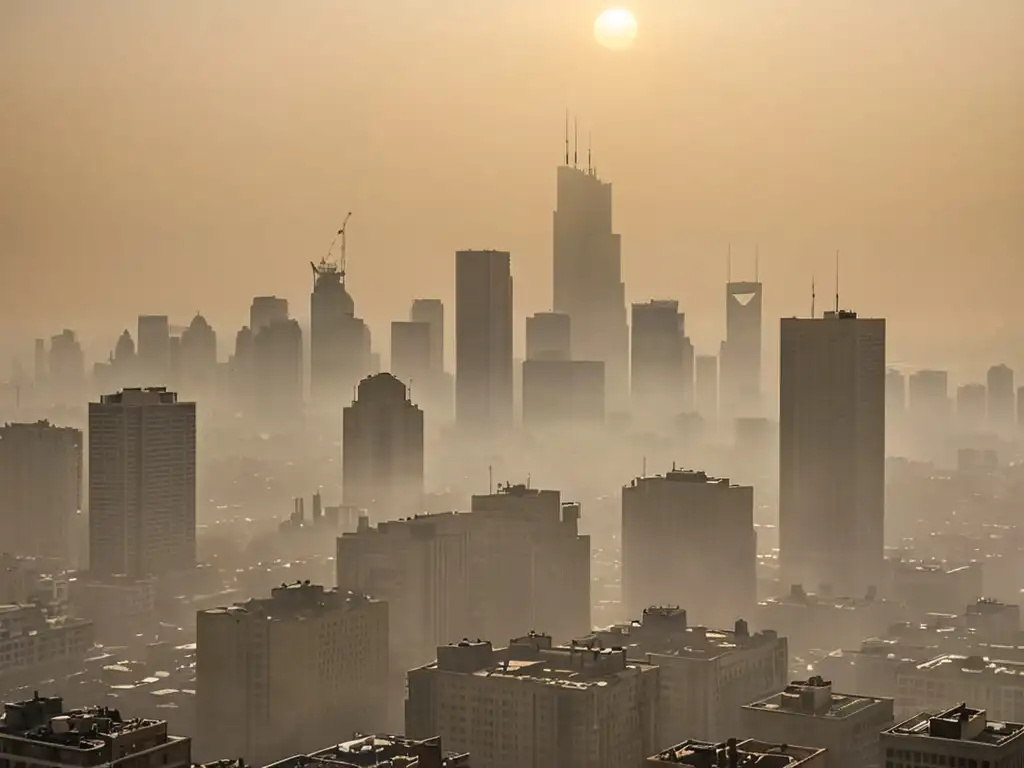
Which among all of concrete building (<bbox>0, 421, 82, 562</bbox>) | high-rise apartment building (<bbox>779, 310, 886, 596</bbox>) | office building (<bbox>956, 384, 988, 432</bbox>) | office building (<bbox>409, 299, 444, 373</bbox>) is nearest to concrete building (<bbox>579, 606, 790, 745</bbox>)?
high-rise apartment building (<bbox>779, 310, 886, 596</bbox>)

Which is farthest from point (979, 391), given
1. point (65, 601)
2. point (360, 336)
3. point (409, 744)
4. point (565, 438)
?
point (409, 744)

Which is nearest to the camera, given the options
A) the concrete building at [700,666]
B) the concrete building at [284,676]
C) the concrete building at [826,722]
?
the concrete building at [826,722]

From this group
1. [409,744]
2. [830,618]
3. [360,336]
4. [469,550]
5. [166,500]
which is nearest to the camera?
[409,744]

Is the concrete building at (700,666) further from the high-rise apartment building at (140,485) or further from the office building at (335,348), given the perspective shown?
the office building at (335,348)

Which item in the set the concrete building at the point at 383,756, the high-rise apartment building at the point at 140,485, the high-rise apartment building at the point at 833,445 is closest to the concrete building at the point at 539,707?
the concrete building at the point at 383,756

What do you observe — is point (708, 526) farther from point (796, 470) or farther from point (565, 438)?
point (565, 438)

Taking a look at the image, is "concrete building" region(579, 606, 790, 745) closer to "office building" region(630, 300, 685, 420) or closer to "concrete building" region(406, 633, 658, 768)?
"concrete building" region(406, 633, 658, 768)

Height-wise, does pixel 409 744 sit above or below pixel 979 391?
below
